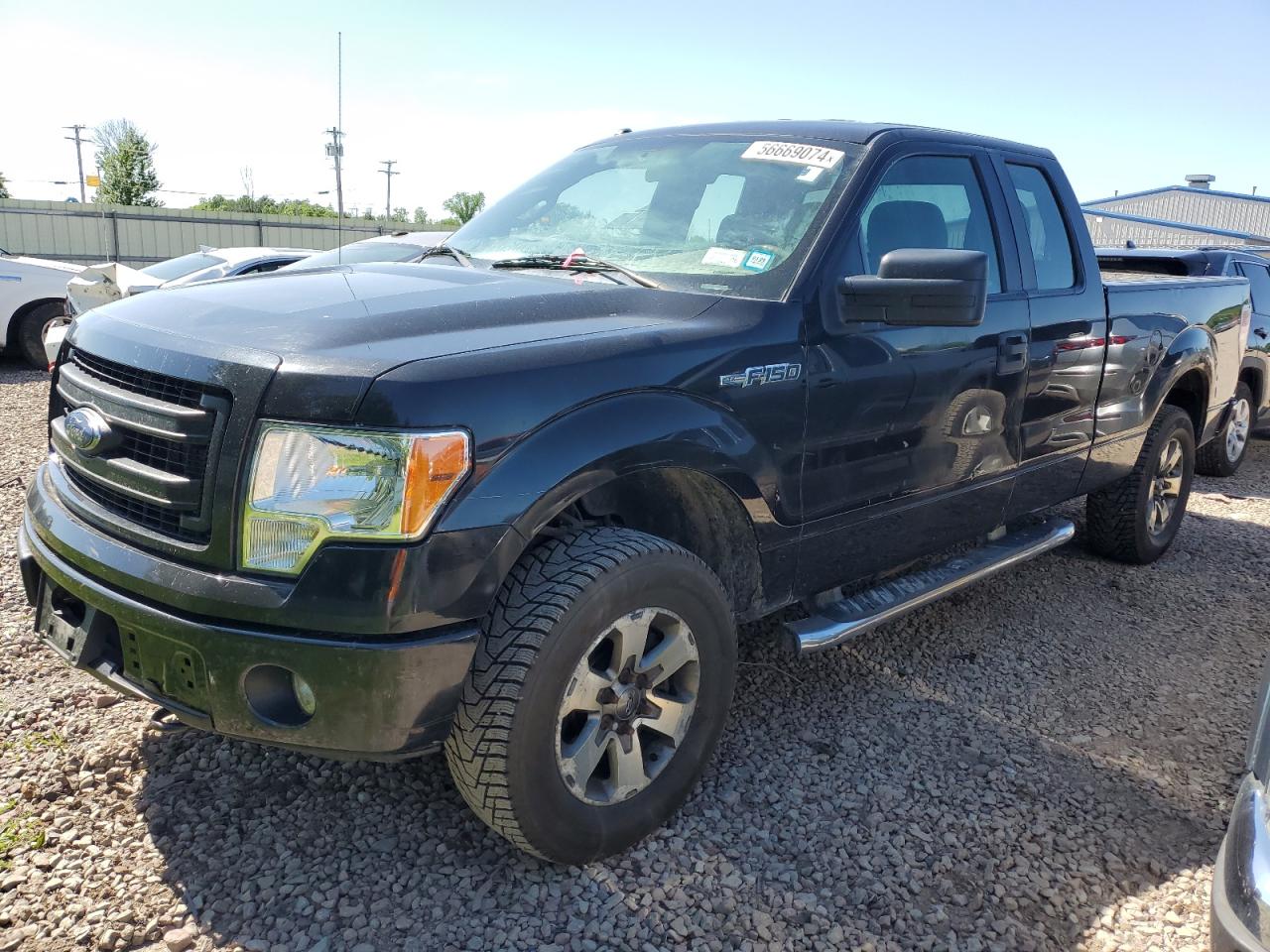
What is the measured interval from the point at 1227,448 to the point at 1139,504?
148 inches

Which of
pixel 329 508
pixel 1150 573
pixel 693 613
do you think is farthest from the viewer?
pixel 1150 573

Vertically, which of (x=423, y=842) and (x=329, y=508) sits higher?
(x=329, y=508)

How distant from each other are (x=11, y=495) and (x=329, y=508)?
4.40m

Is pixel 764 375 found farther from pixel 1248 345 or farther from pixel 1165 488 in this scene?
pixel 1248 345

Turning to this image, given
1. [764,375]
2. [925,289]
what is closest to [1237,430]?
[925,289]

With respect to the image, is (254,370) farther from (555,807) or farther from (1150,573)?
(1150,573)

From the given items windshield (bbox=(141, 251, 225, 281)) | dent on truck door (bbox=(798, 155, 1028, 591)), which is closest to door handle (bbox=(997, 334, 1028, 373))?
dent on truck door (bbox=(798, 155, 1028, 591))

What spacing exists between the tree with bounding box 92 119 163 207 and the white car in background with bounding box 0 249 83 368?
3231 centimetres

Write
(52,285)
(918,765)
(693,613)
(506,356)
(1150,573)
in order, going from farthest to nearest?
(52,285) → (1150,573) → (918,765) → (693,613) → (506,356)

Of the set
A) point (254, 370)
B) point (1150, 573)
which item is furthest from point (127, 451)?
point (1150, 573)

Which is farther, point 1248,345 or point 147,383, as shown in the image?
point 1248,345

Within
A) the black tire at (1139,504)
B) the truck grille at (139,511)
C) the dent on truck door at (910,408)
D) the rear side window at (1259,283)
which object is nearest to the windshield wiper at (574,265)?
the dent on truck door at (910,408)

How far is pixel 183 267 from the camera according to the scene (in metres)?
10.3

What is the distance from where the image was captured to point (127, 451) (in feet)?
7.61
